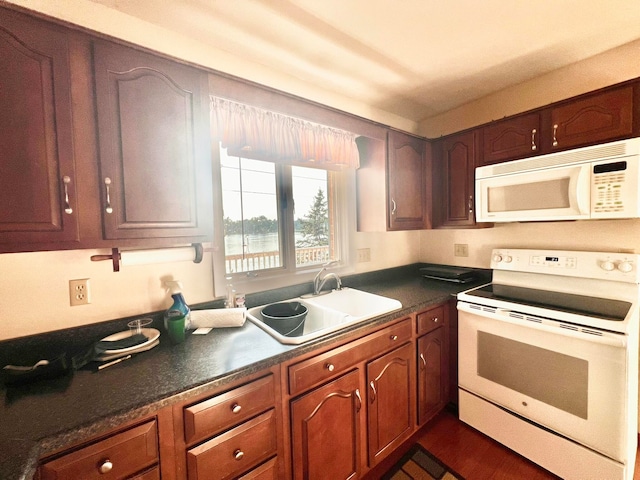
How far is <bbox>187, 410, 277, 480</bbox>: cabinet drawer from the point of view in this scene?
874 millimetres

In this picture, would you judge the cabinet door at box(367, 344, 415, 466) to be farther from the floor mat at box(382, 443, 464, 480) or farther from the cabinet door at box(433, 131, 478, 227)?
the cabinet door at box(433, 131, 478, 227)

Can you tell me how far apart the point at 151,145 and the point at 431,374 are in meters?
2.03

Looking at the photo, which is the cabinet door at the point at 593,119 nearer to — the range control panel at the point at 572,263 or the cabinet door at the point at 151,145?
the range control panel at the point at 572,263

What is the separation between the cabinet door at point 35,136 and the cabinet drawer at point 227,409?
2.42ft

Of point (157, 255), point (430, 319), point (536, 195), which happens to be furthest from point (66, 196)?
point (536, 195)

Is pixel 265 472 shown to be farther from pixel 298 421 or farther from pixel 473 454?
pixel 473 454

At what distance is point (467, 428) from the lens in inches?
71.0

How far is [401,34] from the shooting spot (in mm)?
1410

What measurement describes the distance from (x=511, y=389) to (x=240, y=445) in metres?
1.54

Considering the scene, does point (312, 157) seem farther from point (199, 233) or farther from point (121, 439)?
point (121, 439)

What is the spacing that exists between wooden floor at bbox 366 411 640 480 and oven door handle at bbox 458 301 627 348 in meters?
0.82

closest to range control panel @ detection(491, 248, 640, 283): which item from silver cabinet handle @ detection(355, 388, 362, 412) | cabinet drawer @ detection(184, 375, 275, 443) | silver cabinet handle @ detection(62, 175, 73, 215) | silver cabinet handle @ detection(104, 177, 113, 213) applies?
silver cabinet handle @ detection(355, 388, 362, 412)

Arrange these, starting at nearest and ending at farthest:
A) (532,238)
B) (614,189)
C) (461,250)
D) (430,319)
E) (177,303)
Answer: (177,303), (614,189), (430,319), (532,238), (461,250)

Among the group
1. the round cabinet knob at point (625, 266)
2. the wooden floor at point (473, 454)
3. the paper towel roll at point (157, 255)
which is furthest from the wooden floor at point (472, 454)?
the paper towel roll at point (157, 255)
